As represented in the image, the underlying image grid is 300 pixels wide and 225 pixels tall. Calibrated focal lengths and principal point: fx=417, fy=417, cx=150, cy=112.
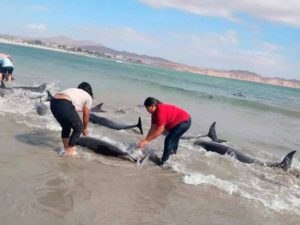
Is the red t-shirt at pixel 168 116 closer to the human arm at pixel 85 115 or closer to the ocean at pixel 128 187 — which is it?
the ocean at pixel 128 187

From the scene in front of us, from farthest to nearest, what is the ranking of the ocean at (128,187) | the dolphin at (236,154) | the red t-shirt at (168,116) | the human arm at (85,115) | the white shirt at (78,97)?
the dolphin at (236,154)
the red t-shirt at (168,116)
the human arm at (85,115)
the white shirt at (78,97)
the ocean at (128,187)

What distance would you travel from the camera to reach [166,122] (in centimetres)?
945

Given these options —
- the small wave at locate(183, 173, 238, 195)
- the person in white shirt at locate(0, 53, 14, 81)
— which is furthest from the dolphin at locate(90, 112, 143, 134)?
the person in white shirt at locate(0, 53, 14, 81)

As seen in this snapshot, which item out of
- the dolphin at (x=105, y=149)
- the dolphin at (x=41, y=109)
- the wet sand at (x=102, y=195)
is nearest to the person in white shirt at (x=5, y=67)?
the dolphin at (x=41, y=109)

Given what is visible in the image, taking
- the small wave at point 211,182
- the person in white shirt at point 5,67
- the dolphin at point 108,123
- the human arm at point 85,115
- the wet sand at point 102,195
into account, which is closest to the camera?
the wet sand at point 102,195

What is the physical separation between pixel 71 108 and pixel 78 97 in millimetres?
296

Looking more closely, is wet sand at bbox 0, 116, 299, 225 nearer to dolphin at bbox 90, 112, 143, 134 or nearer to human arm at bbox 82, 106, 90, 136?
human arm at bbox 82, 106, 90, 136

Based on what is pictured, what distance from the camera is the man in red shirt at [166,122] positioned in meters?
9.02

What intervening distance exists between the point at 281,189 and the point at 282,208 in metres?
1.55

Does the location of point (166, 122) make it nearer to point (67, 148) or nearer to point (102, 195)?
point (67, 148)

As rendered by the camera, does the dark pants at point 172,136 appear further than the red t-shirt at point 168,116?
Yes

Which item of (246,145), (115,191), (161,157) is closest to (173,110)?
(161,157)

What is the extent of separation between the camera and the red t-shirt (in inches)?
357

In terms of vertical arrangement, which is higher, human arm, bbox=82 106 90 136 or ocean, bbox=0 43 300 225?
human arm, bbox=82 106 90 136
